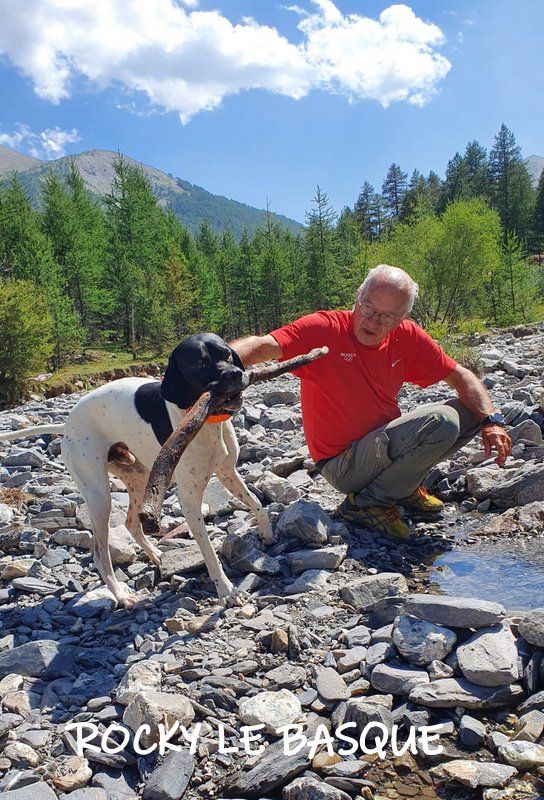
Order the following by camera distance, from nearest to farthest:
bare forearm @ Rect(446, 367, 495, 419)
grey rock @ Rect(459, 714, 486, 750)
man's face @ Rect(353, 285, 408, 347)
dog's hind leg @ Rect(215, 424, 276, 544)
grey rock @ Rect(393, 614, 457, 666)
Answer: grey rock @ Rect(459, 714, 486, 750) → grey rock @ Rect(393, 614, 457, 666) → dog's hind leg @ Rect(215, 424, 276, 544) → man's face @ Rect(353, 285, 408, 347) → bare forearm @ Rect(446, 367, 495, 419)

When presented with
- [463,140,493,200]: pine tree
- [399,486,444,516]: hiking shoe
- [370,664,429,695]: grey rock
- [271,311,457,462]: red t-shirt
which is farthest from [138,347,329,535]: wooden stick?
[463,140,493,200]: pine tree

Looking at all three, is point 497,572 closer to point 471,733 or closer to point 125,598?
point 471,733

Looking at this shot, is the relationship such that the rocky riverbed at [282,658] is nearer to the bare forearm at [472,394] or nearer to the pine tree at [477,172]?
the bare forearm at [472,394]

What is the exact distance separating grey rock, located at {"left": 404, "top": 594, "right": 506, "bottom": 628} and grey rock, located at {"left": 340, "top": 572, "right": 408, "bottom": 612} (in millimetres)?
540

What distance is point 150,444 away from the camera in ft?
14.0

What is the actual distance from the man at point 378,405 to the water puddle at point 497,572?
565mm

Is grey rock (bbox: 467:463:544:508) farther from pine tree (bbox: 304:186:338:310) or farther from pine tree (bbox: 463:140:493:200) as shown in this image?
pine tree (bbox: 463:140:493:200)

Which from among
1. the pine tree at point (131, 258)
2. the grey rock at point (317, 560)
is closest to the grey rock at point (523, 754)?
the grey rock at point (317, 560)

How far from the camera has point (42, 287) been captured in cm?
3055

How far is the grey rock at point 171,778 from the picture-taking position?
2352 millimetres

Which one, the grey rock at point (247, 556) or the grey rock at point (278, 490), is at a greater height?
the grey rock at point (278, 490)

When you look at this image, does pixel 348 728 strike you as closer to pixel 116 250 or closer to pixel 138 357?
pixel 138 357

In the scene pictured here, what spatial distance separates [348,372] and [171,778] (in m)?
3.25

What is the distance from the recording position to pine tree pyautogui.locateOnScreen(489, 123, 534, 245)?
222 feet
